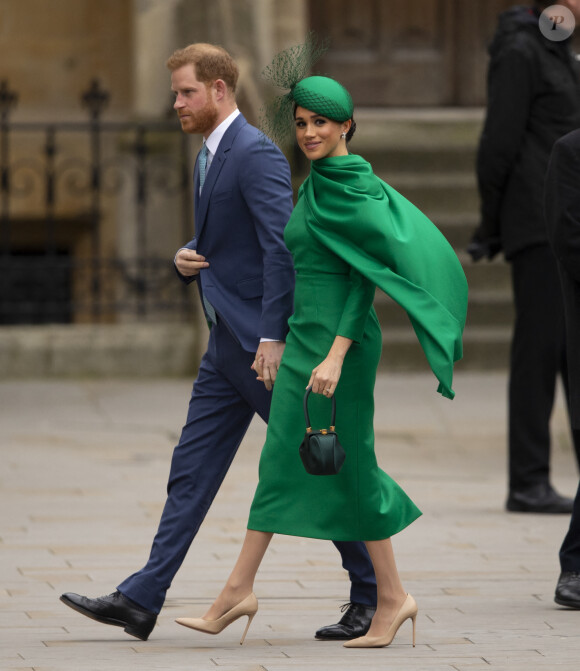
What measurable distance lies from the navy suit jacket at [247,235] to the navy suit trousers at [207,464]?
0.10m

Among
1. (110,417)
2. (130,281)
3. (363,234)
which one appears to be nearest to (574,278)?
(363,234)

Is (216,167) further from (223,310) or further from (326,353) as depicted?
(326,353)

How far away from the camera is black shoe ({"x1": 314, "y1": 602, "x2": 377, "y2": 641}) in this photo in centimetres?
489

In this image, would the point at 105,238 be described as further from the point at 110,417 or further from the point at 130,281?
the point at 110,417

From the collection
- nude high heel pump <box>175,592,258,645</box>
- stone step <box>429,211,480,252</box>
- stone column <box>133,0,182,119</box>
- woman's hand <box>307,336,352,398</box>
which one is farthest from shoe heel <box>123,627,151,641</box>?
stone column <box>133,0,182,119</box>

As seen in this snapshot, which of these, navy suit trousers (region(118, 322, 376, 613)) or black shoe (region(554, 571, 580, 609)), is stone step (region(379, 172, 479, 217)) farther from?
navy suit trousers (region(118, 322, 376, 613))

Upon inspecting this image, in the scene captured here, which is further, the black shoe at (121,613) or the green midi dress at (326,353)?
the black shoe at (121,613)

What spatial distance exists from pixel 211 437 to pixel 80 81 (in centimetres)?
945

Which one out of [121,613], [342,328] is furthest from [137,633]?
[342,328]

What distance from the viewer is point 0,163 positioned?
43.4 feet

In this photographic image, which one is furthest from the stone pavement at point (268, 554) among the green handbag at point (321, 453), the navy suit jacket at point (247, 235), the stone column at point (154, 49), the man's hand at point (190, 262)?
the stone column at point (154, 49)

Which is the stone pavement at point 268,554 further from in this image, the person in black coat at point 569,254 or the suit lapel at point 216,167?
the suit lapel at point 216,167

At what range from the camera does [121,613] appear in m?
4.86

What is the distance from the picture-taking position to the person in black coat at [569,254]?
530cm
